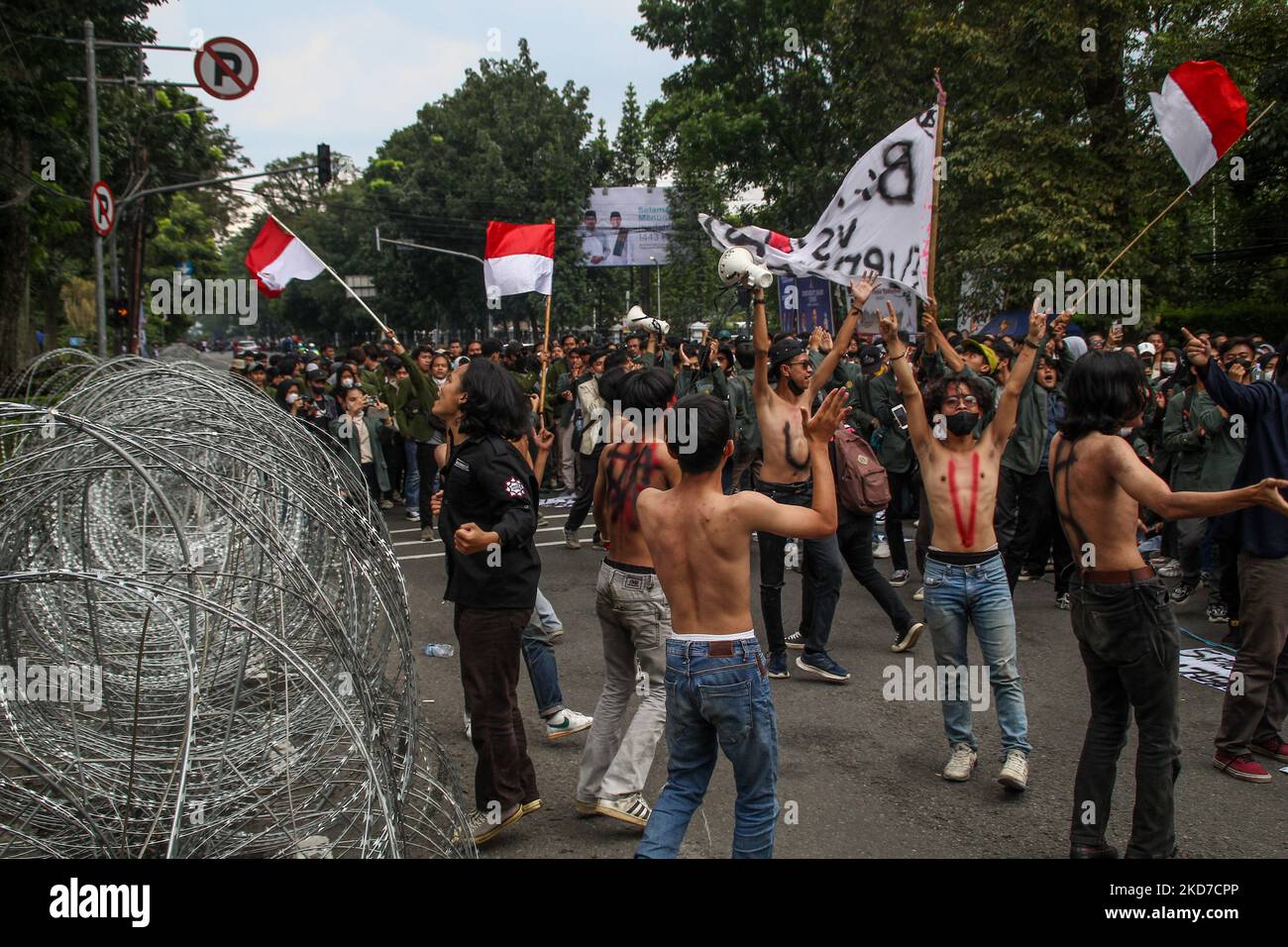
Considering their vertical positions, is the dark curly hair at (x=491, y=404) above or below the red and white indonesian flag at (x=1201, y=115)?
below

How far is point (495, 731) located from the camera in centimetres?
494

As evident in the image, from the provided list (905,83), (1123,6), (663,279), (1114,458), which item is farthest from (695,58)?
(1114,458)

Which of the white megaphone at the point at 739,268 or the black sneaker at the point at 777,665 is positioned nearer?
the white megaphone at the point at 739,268

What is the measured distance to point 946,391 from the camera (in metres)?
5.81

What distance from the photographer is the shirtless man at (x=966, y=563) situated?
218 inches

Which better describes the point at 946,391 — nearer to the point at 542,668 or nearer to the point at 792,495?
the point at 792,495

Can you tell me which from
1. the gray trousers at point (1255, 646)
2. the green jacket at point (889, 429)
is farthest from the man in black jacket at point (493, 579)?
the green jacket at point (889, 429)

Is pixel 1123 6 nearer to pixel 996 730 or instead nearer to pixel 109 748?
pixel 996 730

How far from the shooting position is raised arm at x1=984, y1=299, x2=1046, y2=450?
5.66 meters

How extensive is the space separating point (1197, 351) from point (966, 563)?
143cm

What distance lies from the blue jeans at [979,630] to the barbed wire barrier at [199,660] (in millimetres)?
2392

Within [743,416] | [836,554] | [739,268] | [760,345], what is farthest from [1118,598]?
[743,416]

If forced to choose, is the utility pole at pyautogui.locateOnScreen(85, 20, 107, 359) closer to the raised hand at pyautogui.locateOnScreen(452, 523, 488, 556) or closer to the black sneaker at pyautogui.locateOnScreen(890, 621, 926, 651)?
the black sneaker at pyautogui.locateOnScreen(890, 621, 926, 651)

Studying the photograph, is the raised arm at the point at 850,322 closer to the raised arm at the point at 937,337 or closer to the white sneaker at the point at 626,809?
the raised arm at the point at 937,337
